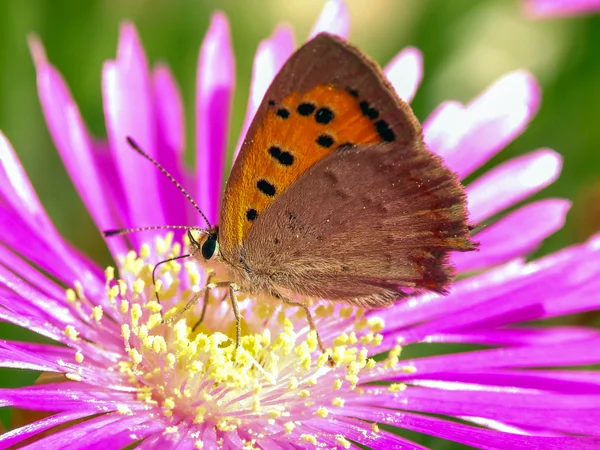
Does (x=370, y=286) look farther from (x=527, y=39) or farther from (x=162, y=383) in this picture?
(x=527, y=39)

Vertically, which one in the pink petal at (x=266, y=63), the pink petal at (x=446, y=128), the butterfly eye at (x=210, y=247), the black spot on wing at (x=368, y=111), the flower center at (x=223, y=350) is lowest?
the flower center at (x=223, y=350)

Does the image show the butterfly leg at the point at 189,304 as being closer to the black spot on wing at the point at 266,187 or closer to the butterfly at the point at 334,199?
the butterfly at the point at 334,199

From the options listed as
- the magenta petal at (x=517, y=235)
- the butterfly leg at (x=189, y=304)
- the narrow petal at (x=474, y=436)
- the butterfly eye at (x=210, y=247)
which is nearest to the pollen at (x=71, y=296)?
the butterfly leg at (x=189, y=304)

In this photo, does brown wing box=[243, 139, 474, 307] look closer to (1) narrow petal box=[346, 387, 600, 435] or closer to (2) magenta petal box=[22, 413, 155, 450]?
(1) narrow petal box=[346, 387, 600, 435]

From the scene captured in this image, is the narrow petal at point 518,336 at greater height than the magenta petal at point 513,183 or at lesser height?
lesser

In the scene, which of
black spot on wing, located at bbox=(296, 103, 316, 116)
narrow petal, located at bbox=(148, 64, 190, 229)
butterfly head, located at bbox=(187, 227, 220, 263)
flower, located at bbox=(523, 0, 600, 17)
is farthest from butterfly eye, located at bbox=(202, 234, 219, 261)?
flower, located at bbox=(523, 0, 600, 17)

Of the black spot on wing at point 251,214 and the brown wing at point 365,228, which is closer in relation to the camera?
the brown wing at point 365,228
